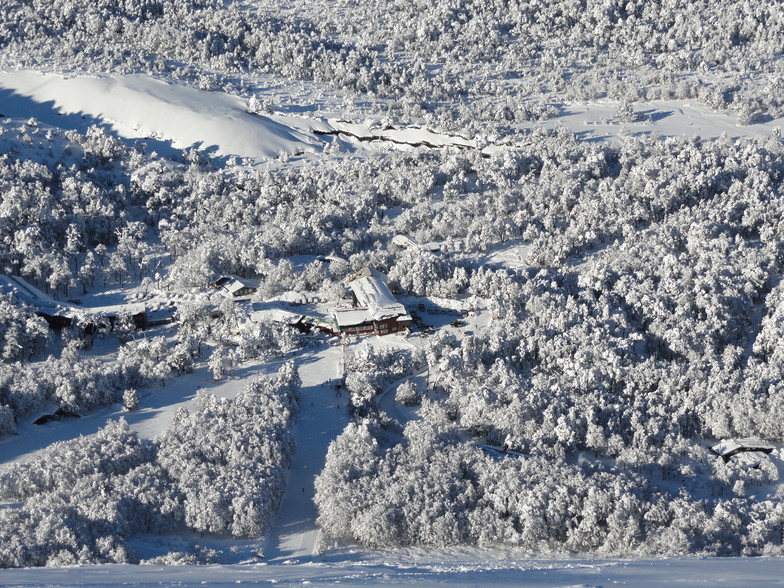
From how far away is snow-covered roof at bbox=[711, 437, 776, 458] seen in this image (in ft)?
179

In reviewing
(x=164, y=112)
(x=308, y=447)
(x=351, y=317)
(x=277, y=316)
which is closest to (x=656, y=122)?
(x=351, y=317)

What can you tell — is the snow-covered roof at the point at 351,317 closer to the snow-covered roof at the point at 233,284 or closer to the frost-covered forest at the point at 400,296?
the frost-covered forest at the point at 400,296

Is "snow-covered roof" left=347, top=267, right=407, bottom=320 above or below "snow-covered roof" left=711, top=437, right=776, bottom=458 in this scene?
above

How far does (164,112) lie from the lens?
3957 inches

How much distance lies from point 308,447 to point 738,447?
23.8 m

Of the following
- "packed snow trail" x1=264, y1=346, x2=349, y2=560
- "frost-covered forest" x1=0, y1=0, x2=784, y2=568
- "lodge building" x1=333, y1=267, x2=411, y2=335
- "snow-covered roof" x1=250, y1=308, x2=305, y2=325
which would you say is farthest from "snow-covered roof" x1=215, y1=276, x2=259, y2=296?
"packed snow trail" x1=264, y1=346, x2=349, y2=560

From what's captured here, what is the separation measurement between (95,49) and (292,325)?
5733 centimetres

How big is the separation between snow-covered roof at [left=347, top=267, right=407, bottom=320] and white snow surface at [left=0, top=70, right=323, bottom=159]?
27.8m

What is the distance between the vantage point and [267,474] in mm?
49531

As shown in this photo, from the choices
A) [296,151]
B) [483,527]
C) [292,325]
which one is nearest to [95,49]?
[296,151]

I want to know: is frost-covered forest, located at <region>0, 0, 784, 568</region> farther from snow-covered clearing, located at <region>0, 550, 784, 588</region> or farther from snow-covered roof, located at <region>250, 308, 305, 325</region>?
snow-covered clearing, located at <region>0, 550, 784, 588</region>

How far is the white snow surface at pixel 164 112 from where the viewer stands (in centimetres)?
9738

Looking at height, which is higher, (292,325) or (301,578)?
(292,325)

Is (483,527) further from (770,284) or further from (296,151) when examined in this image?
(296,151)
